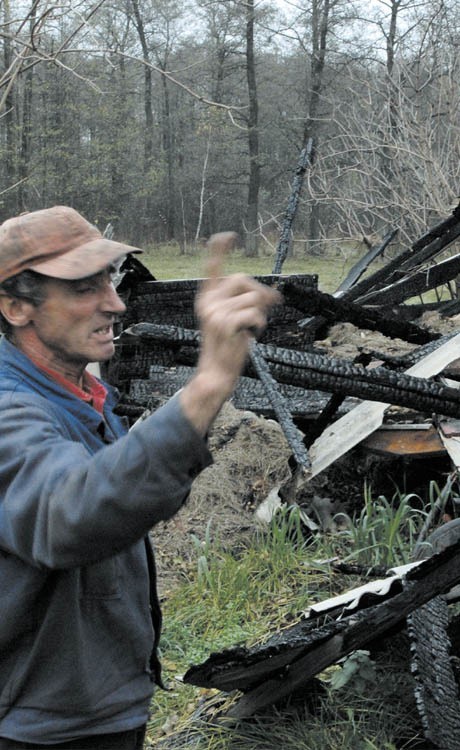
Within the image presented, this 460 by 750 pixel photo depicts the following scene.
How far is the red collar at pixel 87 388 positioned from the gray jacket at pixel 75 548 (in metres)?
0.03

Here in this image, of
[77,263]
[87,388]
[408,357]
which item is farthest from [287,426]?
[77,263]

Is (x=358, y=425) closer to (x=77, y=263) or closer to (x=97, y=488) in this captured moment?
(x=77, y=263)

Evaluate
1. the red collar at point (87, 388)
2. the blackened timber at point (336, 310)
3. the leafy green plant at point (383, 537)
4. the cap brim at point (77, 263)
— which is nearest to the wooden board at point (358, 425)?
the blackened timber at point (336, 310)

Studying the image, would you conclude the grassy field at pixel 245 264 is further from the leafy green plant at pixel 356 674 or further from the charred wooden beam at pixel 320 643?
the charred wooden beam at pixel 320 643

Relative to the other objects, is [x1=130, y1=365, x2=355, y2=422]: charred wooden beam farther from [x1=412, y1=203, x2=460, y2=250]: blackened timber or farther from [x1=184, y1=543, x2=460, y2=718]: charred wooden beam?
[x1=184, y1=543, x2=460, y2=718]: charred wooden beam

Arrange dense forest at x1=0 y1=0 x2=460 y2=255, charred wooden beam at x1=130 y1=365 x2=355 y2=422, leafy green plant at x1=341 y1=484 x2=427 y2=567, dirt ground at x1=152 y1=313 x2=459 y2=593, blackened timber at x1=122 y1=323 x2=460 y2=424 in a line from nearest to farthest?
blackened timber at x1=122 y1=323 x2=460 y2=424 → leafy green plant at x1=341 y1=484 x2=427 y2=567 → dirt ground at x1=152 y1=313 x2=459 y2=593 → charred wooden beam at x1=130 y1=365 x2=355 y2=422 → dense forest at x1=0 y1=0 x2=460 y2=255

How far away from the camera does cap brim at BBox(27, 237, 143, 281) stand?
5.13ft

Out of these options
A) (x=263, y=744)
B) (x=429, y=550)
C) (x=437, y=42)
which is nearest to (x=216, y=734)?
(x=263, y=744)

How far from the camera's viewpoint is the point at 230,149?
34312 mm

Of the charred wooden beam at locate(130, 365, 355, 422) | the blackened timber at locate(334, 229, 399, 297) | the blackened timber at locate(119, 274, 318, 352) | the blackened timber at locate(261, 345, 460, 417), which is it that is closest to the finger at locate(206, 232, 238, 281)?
Answer: the blackened timber at locate(261, 345, 460, 417)

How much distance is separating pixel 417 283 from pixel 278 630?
4.44 metres

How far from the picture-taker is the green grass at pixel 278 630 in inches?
115

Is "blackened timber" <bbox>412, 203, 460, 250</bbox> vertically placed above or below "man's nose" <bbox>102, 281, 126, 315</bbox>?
below

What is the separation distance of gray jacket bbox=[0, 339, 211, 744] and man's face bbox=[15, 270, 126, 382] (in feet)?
0.18
